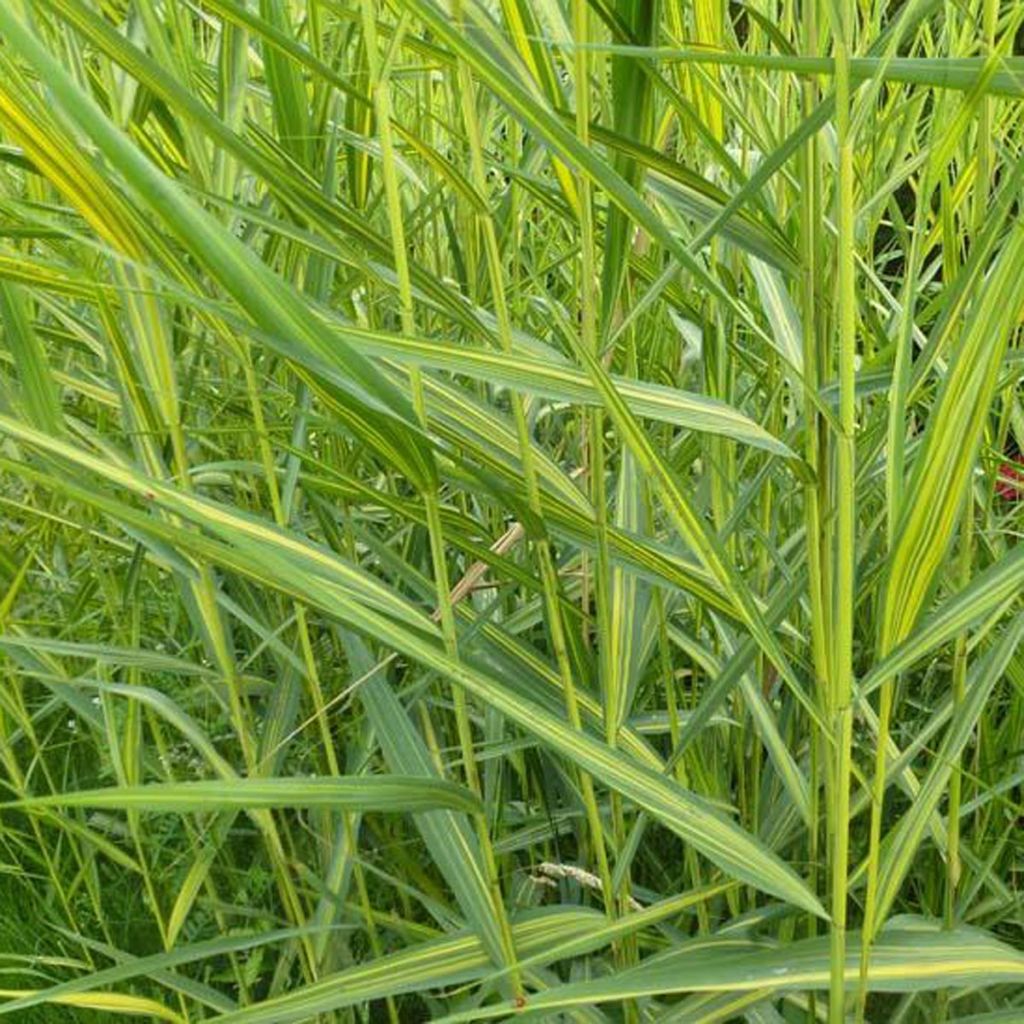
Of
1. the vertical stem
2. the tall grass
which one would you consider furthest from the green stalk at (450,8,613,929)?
the vertical stem

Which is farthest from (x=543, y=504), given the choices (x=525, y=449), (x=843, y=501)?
(x=843, y=501)

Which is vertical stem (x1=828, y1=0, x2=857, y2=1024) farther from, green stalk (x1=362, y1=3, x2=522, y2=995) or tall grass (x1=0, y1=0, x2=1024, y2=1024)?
green stalk (x1=362, y1=3, x2=522, y2=995)

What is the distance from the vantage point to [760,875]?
2.02 ft

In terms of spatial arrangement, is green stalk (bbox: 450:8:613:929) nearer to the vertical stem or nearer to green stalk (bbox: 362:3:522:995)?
green stalk (bbox: 362:3:522:995)

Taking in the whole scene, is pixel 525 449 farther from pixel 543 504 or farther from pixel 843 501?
pixel 843 501

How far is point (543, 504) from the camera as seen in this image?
69cm

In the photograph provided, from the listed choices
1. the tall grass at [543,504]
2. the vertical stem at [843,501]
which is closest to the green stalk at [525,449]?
the tall grass at [543,504]

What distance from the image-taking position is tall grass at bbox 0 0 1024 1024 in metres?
0.55

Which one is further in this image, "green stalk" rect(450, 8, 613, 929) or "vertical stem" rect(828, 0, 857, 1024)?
"green stalk" rect(450, 8, 613, 929)

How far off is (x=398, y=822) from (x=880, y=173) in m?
0.62

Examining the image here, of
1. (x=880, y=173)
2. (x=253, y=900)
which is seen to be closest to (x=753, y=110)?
(x=880, y=173)

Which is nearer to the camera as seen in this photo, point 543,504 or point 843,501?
point 843,501

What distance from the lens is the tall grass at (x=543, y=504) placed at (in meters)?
0.55

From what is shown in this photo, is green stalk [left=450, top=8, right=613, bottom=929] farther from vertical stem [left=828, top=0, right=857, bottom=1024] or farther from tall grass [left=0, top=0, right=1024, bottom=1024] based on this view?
vertical stem [left=828, top=0, right=857, bottom=1024]
